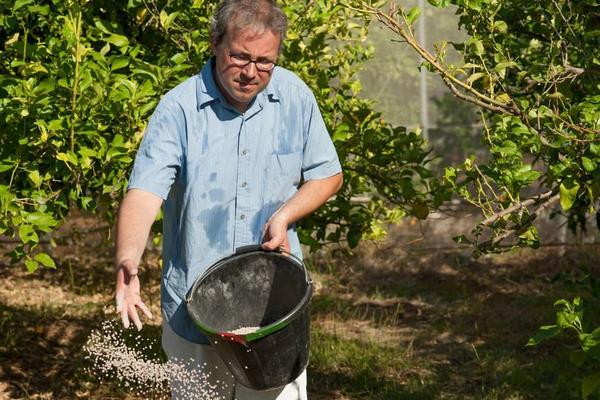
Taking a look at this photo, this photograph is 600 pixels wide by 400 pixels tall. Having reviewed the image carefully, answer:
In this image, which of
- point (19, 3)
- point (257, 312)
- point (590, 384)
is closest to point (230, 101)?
point (257, 312)

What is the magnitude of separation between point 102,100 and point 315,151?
3.70ft

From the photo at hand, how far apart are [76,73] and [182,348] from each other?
1.22m

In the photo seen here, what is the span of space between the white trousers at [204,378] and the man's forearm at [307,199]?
0.48 meters

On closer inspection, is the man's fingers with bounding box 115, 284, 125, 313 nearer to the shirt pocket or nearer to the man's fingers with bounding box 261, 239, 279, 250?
the man's fingers with bounding box 261, 239, 279, 250

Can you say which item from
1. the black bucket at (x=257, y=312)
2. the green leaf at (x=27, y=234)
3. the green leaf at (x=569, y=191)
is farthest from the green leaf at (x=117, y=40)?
the green leaf at (x=569, y=191)

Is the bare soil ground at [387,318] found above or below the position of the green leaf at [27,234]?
below

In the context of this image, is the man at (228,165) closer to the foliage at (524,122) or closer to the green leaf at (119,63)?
the foliage at (524,122)

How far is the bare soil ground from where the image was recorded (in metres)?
5.68

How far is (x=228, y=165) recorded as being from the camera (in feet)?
11.3

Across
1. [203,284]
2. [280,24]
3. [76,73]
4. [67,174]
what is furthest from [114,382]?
[280,24]

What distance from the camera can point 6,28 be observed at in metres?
4.79

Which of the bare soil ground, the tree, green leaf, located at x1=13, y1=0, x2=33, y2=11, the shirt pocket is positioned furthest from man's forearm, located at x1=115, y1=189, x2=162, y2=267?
the bare soil ground

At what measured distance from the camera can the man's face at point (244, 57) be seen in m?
3.32

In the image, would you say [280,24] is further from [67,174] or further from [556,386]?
[556,386]
